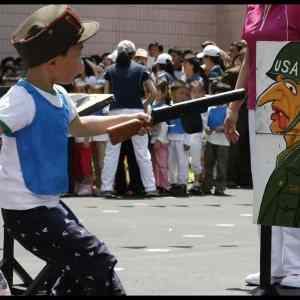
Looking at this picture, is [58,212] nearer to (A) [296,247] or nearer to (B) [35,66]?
(B) [35,66]

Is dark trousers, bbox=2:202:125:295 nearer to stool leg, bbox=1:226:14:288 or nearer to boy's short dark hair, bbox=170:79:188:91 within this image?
stool leg, bbox=1:226:14:288

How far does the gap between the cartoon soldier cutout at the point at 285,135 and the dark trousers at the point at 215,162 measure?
8.45m

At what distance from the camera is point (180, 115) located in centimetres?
541

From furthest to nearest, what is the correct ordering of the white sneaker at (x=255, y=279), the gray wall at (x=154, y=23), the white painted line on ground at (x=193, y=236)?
1. the gray wall at (x=154, y=23)
2. the white painted line on ground at (x=193, y=236)
3. the white sneaker at (x=255, y=279)

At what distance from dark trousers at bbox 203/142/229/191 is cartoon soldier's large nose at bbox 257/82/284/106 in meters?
8.51

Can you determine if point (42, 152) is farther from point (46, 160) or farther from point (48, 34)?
point (48, 34)

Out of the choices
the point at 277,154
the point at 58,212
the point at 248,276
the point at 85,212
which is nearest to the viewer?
the point at 58,212

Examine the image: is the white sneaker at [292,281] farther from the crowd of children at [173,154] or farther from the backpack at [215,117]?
the backpack at [215,117]

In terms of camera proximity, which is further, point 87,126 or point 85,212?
point 85,212

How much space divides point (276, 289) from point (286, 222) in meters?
0.56

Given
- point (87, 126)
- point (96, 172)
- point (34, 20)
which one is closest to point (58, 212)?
point (87, 126)

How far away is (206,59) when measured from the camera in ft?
53.8

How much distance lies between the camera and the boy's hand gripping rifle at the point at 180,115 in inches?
199

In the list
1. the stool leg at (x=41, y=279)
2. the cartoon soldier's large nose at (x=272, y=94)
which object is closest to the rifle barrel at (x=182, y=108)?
the cartoon soldier's large nose at (x=272, y=94)
